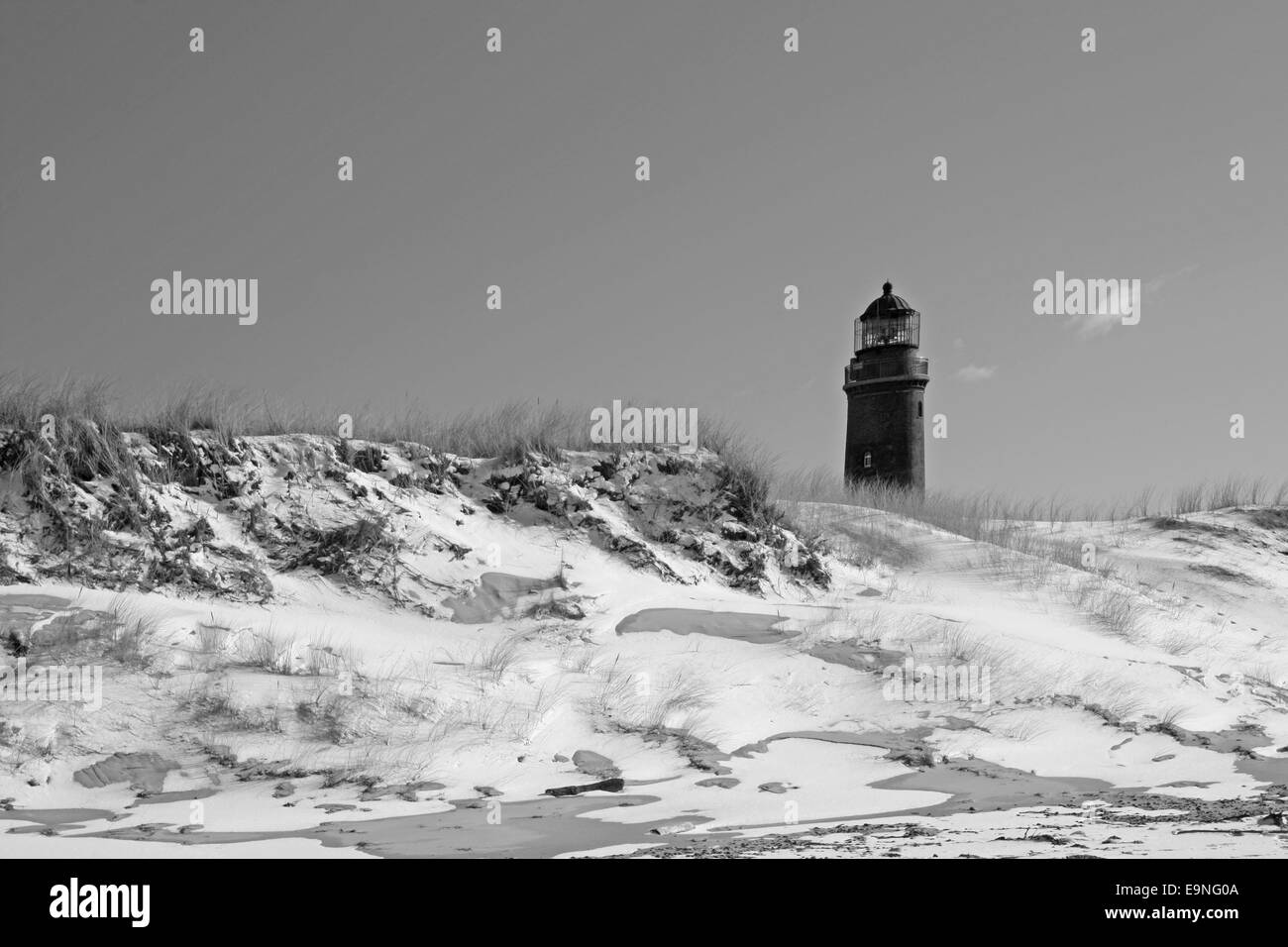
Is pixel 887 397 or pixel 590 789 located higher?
pixel 887 397

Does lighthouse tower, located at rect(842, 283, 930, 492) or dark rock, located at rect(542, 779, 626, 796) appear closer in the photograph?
dark rock, located at rect(542, 779, 626, 796)

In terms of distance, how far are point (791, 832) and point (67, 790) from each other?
3848 millimetres

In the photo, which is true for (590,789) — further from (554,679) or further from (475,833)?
(554,679)

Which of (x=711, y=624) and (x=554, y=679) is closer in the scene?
(x=554, y=679)

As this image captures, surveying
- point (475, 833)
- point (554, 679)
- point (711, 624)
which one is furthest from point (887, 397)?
point (475, 833)

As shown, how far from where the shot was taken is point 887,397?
91.0 feet

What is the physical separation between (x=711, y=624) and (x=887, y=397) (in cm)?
1986

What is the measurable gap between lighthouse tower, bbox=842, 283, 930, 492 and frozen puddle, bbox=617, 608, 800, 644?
729 inches

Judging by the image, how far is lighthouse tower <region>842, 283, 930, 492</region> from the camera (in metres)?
27.4

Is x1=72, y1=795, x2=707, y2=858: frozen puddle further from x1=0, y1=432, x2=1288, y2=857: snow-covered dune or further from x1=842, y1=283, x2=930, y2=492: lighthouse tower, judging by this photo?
x1=842, y1=283, x2=930, y2=492: lighthouse tower

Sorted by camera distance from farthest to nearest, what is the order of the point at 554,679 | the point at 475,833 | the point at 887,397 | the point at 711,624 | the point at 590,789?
the point at 887,397, the point at 711,624, the point at 554,679, the point at 590,789, the point at 475,833

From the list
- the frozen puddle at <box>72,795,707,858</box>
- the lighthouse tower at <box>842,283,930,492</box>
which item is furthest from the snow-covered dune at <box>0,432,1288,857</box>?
the lighthouse tower at <box>842,283,930,492</box>

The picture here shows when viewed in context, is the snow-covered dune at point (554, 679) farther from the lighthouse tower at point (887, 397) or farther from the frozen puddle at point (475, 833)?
the lighthouse tower at point (887, 397)
